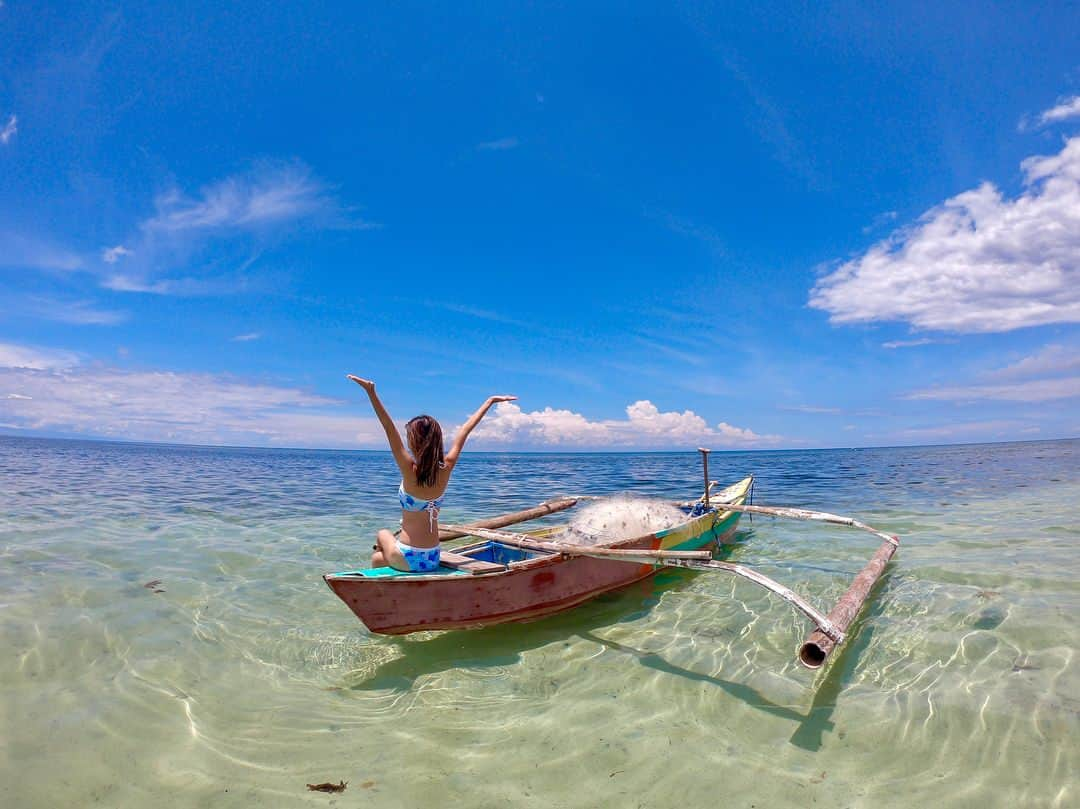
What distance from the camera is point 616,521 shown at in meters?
9.27

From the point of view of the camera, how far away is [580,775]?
13.0 feet

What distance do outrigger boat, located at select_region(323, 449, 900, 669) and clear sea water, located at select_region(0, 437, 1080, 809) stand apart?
1.32 feet

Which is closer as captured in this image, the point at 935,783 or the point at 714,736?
the point at 935,783

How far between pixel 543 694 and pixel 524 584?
1.59 meters

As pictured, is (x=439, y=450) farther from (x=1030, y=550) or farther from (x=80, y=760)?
(x=1030, y=550)

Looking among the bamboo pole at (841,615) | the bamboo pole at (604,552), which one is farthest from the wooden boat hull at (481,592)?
the bamboo pole at (841,615)

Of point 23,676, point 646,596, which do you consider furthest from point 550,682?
point 23,676

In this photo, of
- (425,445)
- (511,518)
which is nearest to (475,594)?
(425,445)

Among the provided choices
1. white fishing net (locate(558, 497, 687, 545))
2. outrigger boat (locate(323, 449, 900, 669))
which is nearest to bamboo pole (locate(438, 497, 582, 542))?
outrigger boat (locate(323, 449, 900, 669))

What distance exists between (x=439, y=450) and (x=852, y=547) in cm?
991

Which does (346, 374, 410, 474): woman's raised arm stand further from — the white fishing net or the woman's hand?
the white fishing net

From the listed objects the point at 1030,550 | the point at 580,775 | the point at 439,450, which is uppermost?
the point at 439,450

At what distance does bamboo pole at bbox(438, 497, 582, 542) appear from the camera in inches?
341

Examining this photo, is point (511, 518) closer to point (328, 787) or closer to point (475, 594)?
point (475, 594)
